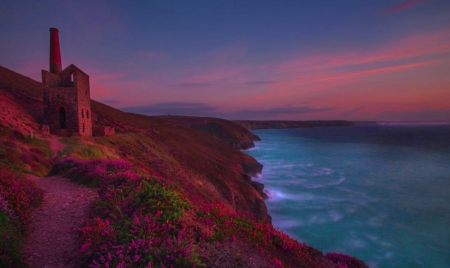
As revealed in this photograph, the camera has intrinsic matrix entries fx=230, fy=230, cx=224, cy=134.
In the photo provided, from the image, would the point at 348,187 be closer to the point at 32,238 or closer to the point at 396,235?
the point at 396,235

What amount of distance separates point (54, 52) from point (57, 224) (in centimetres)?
3068

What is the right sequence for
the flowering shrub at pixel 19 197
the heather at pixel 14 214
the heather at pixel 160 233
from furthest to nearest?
1. the flowering shrub at pixel 19 197
2. the heather at pixel 160 233
3. the heather at pixel 14 214

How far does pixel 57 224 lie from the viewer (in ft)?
22.2

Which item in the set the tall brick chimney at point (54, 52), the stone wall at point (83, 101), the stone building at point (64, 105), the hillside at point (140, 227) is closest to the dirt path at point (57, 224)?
the hillside at point (140, 227)

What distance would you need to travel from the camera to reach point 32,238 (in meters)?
5.93

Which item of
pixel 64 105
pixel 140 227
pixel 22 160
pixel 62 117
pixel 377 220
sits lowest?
pixel 377 220

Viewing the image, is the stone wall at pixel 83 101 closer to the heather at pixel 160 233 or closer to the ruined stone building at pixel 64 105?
the ruined stone building at pixel 64 105

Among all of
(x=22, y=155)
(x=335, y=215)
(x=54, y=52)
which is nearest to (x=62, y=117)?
(x=54, y=52)

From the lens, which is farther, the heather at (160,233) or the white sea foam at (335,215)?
the white sea foam at (335,215)

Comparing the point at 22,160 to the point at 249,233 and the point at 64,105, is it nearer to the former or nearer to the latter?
the point at 249,233

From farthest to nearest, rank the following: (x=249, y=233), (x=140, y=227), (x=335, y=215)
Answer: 1. (x=335, y=215)
2. (x=249, y=233)
3. (x=140, y=227)

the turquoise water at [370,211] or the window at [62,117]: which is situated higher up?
the window at [62,117]

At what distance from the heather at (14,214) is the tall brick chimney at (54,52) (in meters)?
26.3

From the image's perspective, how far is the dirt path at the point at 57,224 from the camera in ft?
17.1
